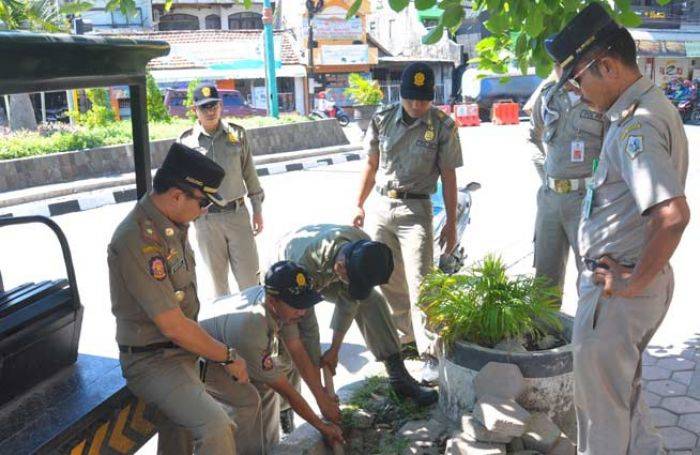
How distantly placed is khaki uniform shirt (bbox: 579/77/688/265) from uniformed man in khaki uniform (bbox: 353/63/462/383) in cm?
163

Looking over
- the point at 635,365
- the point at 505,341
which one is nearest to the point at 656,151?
the point at 635,365

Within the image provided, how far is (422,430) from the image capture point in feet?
10.8

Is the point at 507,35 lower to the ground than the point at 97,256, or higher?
higher

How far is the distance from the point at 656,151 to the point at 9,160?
11.4 meters

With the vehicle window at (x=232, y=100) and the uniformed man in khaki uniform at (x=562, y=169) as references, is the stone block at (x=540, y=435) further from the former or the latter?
the vehicle window at (x=232, y=100)

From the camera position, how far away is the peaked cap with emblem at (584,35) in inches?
93.7

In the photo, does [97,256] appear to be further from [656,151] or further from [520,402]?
[656,151]

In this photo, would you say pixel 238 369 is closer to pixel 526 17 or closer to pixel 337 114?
pixel 526 17

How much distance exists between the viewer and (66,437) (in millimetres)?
2283

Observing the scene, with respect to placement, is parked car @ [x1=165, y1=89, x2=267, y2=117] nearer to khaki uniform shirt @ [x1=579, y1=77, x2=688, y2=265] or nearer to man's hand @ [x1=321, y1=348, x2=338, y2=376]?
man's hand @ [x1=321, y1=348, x2=338, y2=376]

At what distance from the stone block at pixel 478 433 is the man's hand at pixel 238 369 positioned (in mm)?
975

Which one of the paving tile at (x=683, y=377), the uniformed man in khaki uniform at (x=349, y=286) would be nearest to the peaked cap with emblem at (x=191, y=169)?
the uniformed man in khaki uniform at (x=349, y=286)

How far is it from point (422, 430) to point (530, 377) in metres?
0.59

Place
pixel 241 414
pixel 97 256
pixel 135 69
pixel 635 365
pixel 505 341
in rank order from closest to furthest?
1. pixel 635 365
2. pixel 135 69
3. pixel 241 414
4. pixel 505 341
5. pixel 97 256
